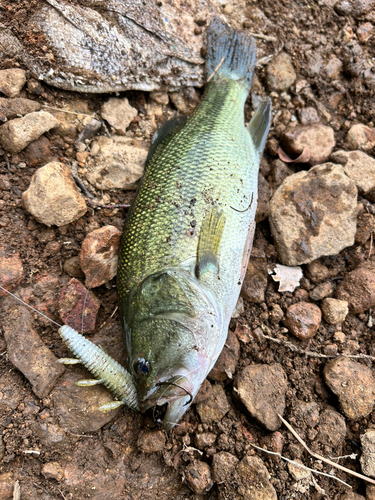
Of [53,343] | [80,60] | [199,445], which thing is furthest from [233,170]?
[199,445]

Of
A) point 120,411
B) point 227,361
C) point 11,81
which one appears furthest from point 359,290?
point 11,81

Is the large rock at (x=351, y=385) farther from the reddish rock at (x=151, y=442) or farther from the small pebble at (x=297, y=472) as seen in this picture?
the reddish rock at (x=151, y=442)

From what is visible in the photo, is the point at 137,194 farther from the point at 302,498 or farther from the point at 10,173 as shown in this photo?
the point at 302,498

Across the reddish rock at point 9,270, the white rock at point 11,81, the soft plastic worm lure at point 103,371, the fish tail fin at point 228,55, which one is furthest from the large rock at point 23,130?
the fish tail fin at point 228,55

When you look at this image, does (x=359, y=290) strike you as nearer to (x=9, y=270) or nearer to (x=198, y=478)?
(x=198, y=478)

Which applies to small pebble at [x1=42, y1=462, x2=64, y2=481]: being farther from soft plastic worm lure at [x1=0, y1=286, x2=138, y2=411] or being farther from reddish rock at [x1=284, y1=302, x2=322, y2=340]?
reddish rock at [x1=284, y1=302, x2=322, y2=340]
